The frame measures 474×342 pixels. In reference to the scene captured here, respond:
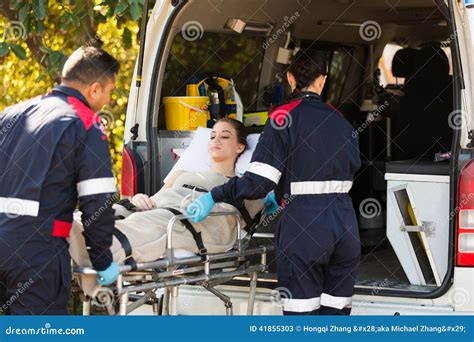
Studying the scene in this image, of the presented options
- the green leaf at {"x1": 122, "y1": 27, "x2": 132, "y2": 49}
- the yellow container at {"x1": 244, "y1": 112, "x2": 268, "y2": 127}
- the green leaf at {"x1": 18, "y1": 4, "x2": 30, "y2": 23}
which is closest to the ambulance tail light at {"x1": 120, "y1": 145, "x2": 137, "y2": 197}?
the yellow container at {"x1": 244, "y1": 112, "x2": 268, "y2": 127}

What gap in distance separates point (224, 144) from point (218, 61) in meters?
1.01

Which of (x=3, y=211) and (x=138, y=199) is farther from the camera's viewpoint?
(x=138, y=199)

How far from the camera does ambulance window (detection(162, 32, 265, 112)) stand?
619cm

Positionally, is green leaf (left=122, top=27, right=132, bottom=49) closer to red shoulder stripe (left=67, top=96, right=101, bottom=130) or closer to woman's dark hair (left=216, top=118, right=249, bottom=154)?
woman's dark hair (left=216, top=118, right=249, bottom=154)

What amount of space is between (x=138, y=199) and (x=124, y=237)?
75cm

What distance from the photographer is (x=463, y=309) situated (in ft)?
16.3

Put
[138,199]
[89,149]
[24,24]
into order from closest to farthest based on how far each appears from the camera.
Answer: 1. [89,149]
2. [138,199]
3. [24,24]

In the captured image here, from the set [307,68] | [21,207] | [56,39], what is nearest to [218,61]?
[307,68]

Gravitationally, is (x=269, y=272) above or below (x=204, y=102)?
below

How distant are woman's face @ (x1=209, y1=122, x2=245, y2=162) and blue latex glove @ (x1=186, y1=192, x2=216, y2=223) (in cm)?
68

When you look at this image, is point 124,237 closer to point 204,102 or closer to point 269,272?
point 269,272

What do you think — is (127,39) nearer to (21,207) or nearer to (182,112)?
(182,112)

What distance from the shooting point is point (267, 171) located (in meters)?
4.95
